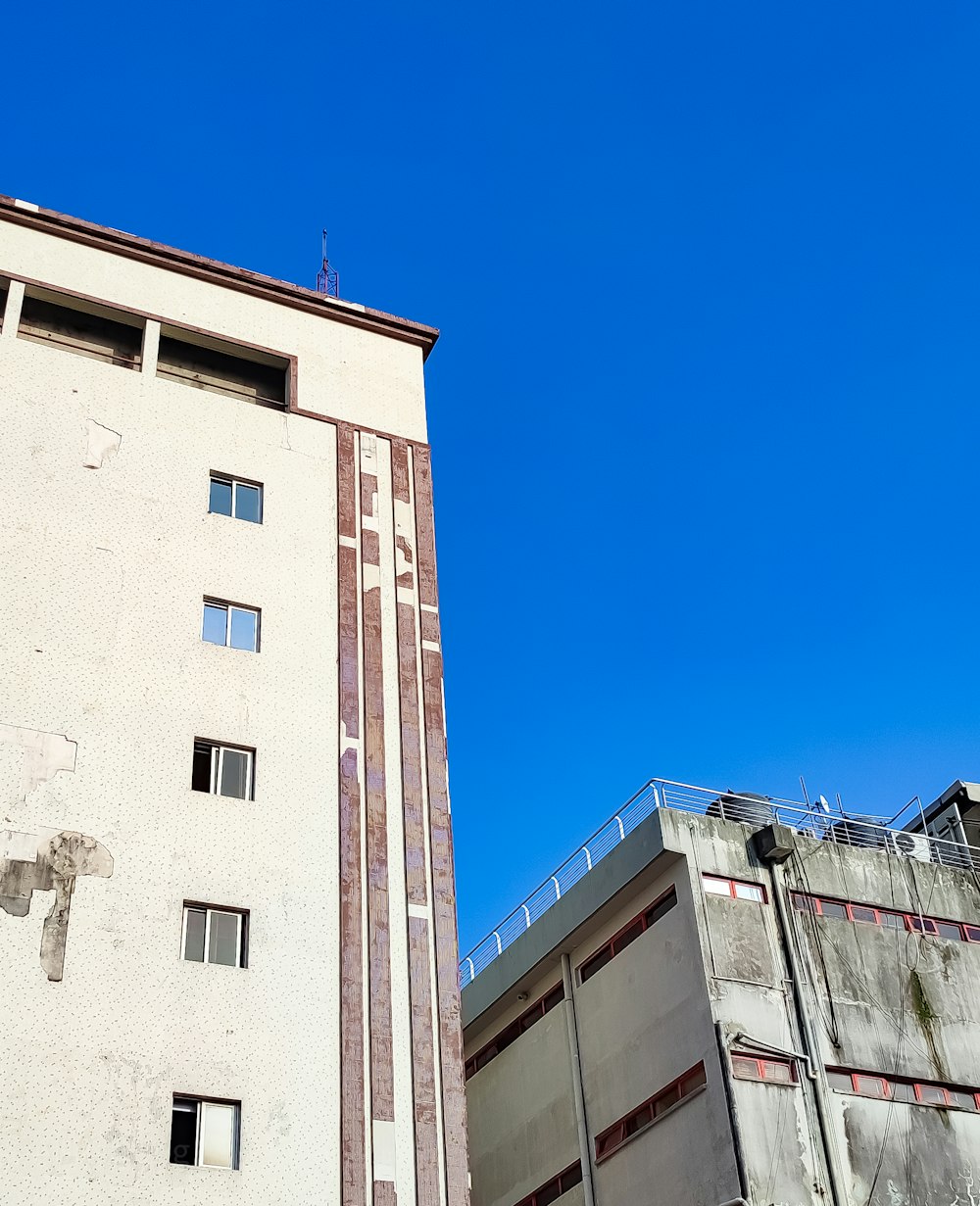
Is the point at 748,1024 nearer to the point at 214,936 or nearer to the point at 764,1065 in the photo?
the point at 764,1065

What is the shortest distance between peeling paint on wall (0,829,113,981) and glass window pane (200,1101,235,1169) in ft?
9.48

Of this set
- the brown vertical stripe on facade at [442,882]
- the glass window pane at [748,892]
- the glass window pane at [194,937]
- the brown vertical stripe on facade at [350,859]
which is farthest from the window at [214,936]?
the glass window pane at [748,892]

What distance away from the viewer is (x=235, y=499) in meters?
28.2

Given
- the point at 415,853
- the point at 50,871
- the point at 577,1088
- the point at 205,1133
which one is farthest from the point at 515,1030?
the point at 50,871

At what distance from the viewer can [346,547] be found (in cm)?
2848

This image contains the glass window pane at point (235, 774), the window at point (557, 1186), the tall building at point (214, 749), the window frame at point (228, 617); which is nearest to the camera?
the tall building at point (214, 749)

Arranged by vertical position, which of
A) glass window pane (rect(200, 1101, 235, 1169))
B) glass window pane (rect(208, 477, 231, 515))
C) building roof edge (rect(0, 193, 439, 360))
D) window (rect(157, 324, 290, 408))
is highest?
building roof edge (rect(0, 193, 439, 360))

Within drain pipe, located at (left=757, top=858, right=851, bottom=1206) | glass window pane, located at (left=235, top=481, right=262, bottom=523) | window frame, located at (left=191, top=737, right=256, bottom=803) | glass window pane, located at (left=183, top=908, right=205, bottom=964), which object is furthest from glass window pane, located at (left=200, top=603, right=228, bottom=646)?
drain pipe, located at (left=757, top=858, right=851, bottom=1206)

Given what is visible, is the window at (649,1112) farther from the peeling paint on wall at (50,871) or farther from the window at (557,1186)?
the peeling paint on wall at (50,871)

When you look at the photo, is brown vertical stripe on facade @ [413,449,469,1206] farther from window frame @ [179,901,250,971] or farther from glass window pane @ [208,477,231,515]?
glass window pane @ [208,477,231,515]

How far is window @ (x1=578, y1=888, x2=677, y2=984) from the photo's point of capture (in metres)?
30.6

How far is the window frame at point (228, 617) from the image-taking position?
25969 millimetres

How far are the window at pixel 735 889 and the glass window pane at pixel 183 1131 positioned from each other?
40.5ft

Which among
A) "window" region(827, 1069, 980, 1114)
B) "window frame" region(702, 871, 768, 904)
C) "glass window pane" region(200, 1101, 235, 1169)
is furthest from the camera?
"window frame" region(702, 871, 768, 904)
